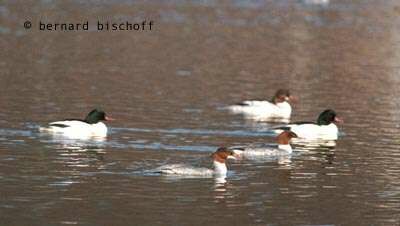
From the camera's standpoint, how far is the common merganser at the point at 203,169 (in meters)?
19.8

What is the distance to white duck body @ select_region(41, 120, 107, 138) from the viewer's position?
24.1 m

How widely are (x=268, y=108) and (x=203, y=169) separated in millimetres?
10240

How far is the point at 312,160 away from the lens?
22.5m

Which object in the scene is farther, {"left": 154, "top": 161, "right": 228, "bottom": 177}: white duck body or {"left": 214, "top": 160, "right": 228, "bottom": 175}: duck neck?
{"left": 214, "top": 160, "right": 228, "bottom": 175}: duck neck

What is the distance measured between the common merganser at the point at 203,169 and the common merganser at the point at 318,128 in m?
5.45

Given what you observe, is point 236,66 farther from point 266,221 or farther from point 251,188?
point 266,221

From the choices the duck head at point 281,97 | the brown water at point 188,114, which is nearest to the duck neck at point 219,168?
the brown water at point 188,114

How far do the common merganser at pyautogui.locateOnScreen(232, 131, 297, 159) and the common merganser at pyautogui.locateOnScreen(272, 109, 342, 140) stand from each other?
2.69 meters

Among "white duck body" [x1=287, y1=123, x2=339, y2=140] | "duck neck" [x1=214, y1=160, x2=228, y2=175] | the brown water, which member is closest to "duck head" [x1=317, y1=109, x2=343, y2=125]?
"white duck body" [x1=287, y1=123, x2=339, y2=140]

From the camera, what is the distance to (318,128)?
2600 centimetres

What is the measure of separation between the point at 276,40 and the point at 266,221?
34.4 meters

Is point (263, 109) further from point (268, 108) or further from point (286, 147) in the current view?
point (286, 147)

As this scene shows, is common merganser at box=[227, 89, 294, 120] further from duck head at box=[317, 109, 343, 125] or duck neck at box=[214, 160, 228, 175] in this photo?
duck neck at box=[214, 160, 228, 175]

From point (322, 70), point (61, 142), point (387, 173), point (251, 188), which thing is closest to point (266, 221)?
point (251, 188)
